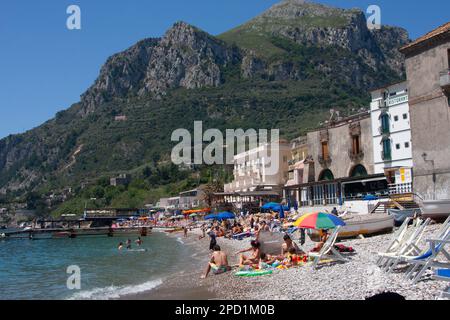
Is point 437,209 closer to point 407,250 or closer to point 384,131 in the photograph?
point 407,250

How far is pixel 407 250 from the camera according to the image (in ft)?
35.5

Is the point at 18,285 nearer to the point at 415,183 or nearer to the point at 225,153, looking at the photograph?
the point at 415,183

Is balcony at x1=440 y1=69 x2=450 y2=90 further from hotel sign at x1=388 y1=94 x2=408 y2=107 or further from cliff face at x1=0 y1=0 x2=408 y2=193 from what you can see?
cliff face at x1=0 y1=0 x2=408 y2=193

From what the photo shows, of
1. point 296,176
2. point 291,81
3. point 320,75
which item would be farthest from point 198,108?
point 296,176

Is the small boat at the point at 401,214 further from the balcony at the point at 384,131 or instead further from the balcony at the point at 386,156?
the balcony at the point at 384,131

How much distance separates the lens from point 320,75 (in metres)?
187

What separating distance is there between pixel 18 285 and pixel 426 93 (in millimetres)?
22428

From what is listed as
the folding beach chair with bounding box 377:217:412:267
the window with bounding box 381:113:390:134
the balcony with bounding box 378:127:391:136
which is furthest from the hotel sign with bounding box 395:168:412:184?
the folding beach chair with bounding box 377:217:412:267

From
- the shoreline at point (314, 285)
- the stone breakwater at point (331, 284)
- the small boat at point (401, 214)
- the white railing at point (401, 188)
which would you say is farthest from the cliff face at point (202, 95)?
the stone breakwater at point (331, 284)

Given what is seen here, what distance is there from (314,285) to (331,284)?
487 millimetres

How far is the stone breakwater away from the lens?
9047 mm

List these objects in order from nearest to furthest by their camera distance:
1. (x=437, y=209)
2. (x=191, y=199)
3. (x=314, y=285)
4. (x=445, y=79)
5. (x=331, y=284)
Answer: (x=331, y=284) < (x=314, y=285) < (x=437, y=209) < (x=445, y=79) < (x=191, y=199)

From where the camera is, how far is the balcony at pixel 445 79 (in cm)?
2406

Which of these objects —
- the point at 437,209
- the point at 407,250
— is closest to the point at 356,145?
the point at 437,209
